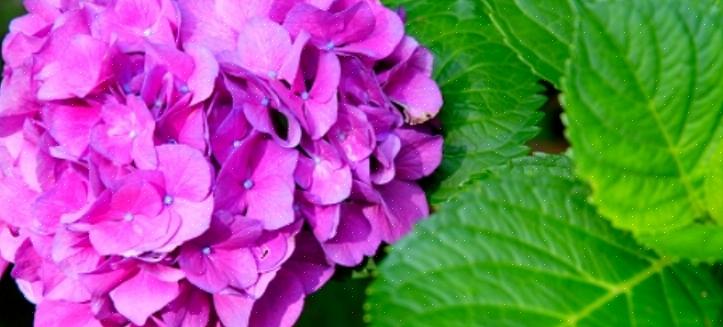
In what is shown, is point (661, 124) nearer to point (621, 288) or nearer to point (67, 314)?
point (621, 288)

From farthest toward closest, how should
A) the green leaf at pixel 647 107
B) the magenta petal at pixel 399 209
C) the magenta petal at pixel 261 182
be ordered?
the magenta petal at pixel 399 209
the magenta petal at pixel 261 182
the green leaf at pixel 647 107

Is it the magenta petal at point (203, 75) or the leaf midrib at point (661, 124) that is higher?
the leaf midrib at point (661, 124)

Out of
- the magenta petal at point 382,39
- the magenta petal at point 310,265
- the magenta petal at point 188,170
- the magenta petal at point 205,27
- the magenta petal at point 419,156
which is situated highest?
the magenta petal at point 382,39

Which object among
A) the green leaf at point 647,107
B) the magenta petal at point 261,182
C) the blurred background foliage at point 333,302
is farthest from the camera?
the blurred background foliage at point 333,302

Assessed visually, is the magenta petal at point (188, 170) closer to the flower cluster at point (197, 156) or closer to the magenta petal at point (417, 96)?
the flower cluster at point (197, 156)

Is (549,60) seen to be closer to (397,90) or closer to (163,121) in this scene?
(397,90)

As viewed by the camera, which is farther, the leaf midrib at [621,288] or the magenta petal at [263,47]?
the magenta petal at [263,47]

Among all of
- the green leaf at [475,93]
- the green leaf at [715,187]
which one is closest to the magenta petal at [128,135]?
the green leaf at [475,93]

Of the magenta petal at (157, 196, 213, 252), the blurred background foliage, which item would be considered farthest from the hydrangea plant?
the blurred background foliage
